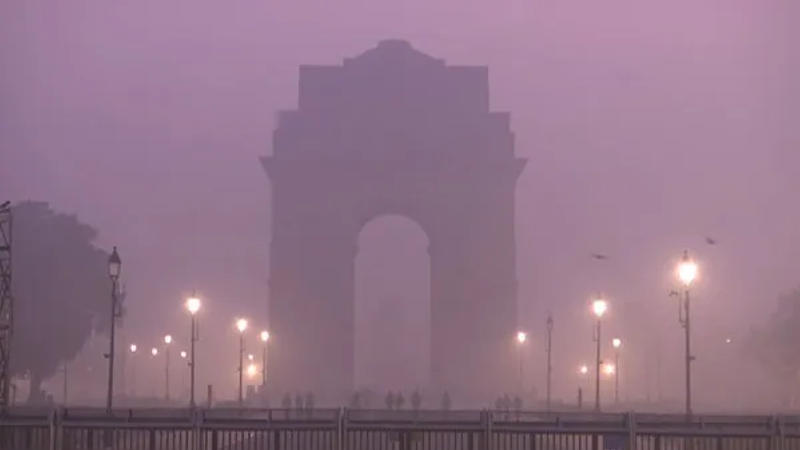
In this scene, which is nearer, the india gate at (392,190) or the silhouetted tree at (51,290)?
the silhouetted tree at (51,290)

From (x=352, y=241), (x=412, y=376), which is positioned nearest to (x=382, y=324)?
(x=412, y=376)

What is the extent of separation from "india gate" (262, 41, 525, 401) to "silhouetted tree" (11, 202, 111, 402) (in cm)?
1324

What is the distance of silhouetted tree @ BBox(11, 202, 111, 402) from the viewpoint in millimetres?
58281

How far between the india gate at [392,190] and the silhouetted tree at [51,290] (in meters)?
13.2

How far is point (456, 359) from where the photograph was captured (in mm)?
73562

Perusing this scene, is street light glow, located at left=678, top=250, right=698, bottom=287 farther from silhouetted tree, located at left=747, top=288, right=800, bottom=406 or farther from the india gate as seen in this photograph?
the india gate

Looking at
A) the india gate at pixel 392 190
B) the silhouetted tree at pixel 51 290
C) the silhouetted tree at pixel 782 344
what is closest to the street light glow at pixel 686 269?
the silhouetted tree at pixel 51 290

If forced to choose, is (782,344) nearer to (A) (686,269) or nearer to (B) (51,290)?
(B) (51,290)

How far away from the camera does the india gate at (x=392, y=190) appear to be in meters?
75.2

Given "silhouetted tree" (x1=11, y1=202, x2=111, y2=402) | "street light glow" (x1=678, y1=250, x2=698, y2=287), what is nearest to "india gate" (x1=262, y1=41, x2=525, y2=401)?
"silhouetted tree" (x1=11, y1=202, x2=111, y2=402)

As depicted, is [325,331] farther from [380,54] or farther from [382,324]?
[382,324]

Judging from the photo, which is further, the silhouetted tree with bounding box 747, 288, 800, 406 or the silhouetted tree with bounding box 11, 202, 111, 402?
the silhouetted tree with bounding box 747, 288, 800, 406

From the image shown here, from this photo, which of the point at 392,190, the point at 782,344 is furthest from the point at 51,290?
the point at 782,344

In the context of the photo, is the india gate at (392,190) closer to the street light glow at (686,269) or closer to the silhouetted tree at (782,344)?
the silhouetted tree at (782,344)
